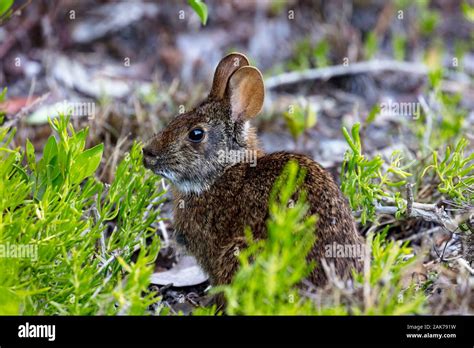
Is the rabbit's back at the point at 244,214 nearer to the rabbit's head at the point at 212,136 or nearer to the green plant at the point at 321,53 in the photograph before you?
the rabbit's head at the point at 212,136

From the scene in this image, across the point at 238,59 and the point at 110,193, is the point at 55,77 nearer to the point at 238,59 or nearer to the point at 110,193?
the point at 238,59

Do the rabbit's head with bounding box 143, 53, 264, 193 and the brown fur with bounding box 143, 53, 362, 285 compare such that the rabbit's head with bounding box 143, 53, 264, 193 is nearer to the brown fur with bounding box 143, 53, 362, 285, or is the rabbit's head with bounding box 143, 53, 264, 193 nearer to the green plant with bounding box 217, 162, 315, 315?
the brown fur with bounding box 143, 53, 362, 285

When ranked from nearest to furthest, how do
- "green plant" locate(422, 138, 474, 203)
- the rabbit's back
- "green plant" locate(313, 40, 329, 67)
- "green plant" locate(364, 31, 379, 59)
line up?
the rabbit's back
"green plant" locate(422, 138, 474, 203)
"green plant" locate(313, 40, 329, 67)
"green plant" locate(364, 31, 379, 59)

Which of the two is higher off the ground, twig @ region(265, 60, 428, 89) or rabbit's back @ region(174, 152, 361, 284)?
twig @ region(265, 60, 428, 89)

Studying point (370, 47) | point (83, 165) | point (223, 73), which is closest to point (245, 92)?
point (223, 73)

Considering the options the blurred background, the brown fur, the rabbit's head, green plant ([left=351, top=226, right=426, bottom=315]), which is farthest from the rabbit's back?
the blurred background

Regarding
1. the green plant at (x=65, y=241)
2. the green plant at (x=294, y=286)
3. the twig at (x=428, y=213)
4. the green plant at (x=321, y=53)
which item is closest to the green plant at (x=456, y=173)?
the twig at (x=428, y=213)
